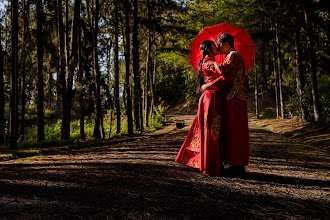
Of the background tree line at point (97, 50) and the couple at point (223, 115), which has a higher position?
the background tree line at point (97, 50)

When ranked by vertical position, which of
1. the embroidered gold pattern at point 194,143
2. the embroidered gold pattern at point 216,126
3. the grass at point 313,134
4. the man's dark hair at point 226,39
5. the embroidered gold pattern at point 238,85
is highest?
the man's dark hair at point 226,39

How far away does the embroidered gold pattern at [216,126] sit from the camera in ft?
13.4

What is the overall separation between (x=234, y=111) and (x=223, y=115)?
20 cm

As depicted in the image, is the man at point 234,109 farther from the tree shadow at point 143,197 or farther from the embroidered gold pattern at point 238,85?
the tree shadow at point 143,197

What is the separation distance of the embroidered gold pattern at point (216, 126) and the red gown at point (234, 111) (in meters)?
0.14

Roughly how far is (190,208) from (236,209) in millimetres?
468

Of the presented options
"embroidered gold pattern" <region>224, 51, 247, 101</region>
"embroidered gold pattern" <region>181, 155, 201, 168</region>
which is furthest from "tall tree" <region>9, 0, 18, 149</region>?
"embroidered gold pattern" <region>224, 51, 247, 101</region>

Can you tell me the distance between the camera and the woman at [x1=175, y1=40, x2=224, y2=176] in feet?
13.2

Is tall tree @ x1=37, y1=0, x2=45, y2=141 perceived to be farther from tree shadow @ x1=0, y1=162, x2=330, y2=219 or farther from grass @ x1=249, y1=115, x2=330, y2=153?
grass @ x1=249, y1=115, x2=330, y2=153

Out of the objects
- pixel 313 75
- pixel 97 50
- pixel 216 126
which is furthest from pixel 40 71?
pixel 313 75

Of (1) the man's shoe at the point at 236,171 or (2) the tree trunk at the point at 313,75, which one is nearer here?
(1) the man's shoe at the point at 236,171

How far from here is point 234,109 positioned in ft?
13.6

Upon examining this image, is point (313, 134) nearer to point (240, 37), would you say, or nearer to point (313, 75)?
point (313, 75)

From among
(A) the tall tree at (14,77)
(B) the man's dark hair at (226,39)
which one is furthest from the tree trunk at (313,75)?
(A) the tall tree at (14,77)
